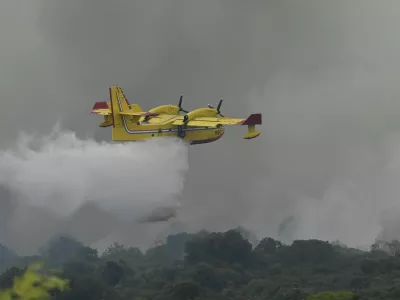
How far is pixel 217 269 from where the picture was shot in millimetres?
117438

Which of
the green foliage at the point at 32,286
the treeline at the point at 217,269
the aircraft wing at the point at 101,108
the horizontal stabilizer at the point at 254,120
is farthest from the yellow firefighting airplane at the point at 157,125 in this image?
the green foliage at the point at 32,286

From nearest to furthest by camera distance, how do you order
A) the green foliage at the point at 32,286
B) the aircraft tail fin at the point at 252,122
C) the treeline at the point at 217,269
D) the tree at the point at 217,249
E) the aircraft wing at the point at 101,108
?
the green foliage at the point at 32,286 < the aircraft tail fin at the point at 252,122 < the aircraft wing at the point at 101,108 < the treeline at the point at 217,269 < the tree at the point at 217,249

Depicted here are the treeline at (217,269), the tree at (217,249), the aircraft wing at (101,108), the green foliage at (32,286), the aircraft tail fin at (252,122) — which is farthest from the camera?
the tree at (217,249)

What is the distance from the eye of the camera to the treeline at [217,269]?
10244 cm

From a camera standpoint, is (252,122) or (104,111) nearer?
(252,122)

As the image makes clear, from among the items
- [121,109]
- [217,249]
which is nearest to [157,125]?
[121,109]

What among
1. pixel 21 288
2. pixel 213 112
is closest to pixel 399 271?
pixel 213 112

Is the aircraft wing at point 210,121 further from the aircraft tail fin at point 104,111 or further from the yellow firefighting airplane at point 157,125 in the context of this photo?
the aircraft tail fin at point 104,111

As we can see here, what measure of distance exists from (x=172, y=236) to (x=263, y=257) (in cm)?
1860

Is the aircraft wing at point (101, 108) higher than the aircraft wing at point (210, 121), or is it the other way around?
the aircraft wing at point (101, 108)

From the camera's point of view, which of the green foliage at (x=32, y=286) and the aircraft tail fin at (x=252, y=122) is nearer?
the green foliage at (x=32, y=286)

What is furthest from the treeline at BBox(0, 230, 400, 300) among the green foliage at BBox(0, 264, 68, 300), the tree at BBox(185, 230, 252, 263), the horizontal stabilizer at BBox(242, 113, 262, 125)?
the green foliage at BBox(0, 264, 68, 300)

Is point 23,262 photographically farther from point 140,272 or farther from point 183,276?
point 183,276

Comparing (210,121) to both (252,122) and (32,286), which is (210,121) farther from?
(32,286)
